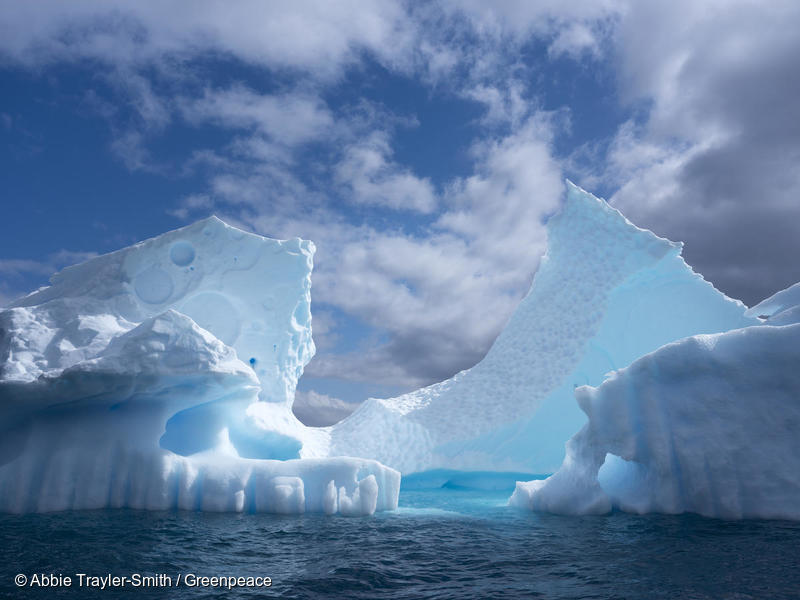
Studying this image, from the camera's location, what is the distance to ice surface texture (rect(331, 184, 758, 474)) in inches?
481

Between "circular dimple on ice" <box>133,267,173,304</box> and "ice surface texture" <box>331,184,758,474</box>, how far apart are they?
5.71 metres

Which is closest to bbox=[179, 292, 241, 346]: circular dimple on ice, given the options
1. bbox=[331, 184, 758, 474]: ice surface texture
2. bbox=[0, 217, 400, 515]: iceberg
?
bbox=[0, 217, 400, 515]: iceberg

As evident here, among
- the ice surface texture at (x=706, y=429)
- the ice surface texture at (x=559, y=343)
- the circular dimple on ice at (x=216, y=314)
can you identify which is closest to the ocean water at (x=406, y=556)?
the ice surface texture at (x=706, y=429)

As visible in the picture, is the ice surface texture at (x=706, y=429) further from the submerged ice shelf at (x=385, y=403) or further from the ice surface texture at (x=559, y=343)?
the ice surface texture at (x=559, y=343)

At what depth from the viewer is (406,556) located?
5.30m

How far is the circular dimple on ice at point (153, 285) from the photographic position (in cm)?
1055

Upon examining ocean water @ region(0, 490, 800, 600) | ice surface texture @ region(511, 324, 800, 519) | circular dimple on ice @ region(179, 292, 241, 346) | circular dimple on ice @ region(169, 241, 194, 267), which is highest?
circular dimple on ice @ region(169, 241, 194, 267)

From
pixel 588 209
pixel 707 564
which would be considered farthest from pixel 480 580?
pixel 588 209

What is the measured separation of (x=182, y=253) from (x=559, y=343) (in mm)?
8568

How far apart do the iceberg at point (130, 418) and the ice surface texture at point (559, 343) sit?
4.14 m

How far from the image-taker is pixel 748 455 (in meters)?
6.71

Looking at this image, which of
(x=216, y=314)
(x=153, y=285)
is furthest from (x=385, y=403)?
(x=153, y=285)

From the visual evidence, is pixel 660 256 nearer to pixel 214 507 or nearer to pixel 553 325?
pixel 553 325

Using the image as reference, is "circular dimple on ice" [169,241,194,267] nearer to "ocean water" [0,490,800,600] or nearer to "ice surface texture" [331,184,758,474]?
"ocean water" [0,490,800,600]
